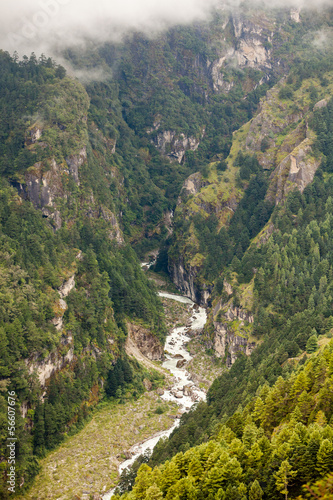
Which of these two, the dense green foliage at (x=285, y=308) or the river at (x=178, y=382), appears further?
the river at (x=178, y=382)

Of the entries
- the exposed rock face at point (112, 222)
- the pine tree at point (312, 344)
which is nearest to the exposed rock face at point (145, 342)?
the exposed rock face at point (112, 222)

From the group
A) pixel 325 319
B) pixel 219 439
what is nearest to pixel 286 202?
pixel 325 319

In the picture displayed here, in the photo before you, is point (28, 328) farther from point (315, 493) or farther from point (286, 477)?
point (315, 493)

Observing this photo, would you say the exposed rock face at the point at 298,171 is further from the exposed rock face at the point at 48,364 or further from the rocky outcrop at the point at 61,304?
the exposed rock face at the point at 48,364

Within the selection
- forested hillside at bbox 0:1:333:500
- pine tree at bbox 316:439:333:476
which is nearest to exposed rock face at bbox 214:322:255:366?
forested hillside at bbox 0:1:333:500

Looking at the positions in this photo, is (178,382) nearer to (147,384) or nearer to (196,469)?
(147,384)

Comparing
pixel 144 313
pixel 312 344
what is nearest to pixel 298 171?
pixel 144 313
